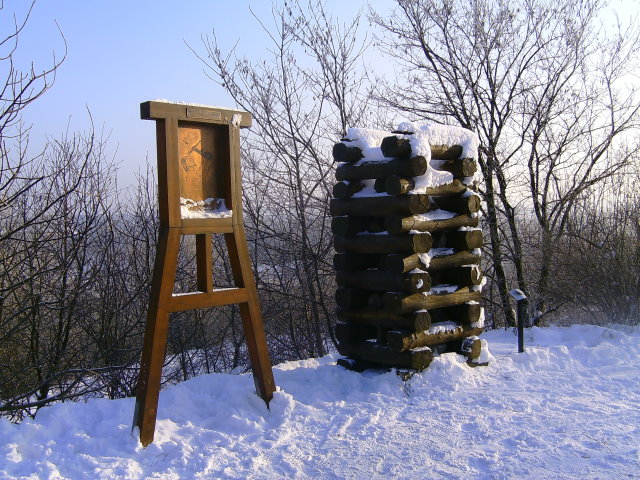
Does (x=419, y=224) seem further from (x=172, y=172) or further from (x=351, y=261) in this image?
(x=172, y=172)

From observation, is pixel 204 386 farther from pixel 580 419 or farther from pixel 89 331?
pixel 89 331

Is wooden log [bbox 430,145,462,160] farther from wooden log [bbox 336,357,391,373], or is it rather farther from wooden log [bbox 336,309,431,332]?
wooden log [bbox 336,357,391,373]

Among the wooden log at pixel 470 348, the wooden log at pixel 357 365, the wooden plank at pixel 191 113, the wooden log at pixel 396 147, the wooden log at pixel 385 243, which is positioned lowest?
the wooden log at pixel 357 365

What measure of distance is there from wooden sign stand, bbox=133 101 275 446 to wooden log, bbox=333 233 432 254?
4.84 feet

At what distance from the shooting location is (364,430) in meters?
4.34

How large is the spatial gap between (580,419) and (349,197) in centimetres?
287

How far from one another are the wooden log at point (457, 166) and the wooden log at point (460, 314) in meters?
1.34

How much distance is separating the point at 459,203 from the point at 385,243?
3.32 ft

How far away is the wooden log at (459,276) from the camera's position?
598cm

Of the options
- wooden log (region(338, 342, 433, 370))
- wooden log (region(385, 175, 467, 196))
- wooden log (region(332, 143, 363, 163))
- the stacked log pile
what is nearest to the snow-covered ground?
wooden log (region(338, 342, 433, 370))

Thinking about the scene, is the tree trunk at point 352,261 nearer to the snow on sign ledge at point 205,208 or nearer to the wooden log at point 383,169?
the wooden log at point 383,169

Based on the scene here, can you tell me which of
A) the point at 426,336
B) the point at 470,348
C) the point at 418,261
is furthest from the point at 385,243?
the point at 470,348

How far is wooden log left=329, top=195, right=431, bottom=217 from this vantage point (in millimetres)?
5352

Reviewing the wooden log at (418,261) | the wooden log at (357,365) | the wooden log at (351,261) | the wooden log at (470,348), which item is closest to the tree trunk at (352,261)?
the wooden log at (351,261)
